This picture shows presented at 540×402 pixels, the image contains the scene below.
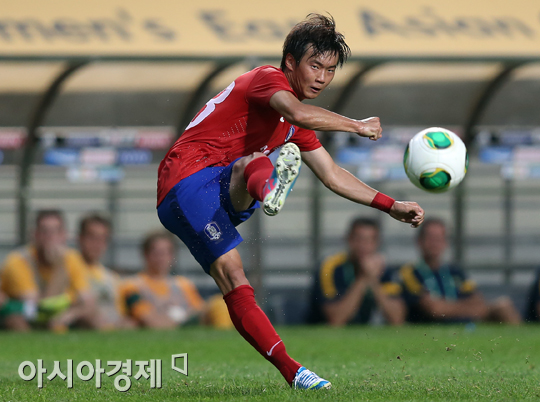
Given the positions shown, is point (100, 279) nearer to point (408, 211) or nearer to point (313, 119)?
point (408, 211)

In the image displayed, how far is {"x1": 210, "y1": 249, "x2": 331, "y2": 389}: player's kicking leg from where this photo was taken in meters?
4.38

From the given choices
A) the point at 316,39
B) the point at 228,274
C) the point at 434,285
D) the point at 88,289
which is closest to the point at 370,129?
the point at 316,39

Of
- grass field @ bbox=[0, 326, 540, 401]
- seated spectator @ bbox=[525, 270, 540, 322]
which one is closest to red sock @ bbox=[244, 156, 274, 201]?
grass field @ bbox=[0, 326, 540, 401]

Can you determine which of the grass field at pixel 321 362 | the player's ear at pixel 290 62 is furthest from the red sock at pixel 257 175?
the grass field at pixel 321 362

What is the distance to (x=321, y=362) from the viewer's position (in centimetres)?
646

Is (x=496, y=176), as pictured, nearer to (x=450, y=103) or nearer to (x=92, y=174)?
(x=450, y=103)

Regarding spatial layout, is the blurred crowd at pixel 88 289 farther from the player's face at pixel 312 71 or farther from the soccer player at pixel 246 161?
the player's face at pixel 312 71

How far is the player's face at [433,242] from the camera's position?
9.52 metres

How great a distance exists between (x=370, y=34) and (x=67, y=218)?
14.8 ft

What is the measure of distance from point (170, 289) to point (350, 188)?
5082 mm

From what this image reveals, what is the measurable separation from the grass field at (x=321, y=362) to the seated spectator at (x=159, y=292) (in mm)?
255

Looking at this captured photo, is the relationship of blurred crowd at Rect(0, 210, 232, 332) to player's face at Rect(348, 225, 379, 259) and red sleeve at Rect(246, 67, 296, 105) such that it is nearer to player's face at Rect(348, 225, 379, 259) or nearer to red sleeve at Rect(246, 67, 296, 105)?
player's face at Rect(348, 225, 379, 259)

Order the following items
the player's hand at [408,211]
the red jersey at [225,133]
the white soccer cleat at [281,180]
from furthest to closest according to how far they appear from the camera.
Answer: the player's hand at [408,211], the red jersey at [225,133], the white soccer cleat at [281,180]

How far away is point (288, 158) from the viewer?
13.9 feet
